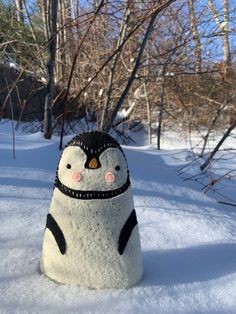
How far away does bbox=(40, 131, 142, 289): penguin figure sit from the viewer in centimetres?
147

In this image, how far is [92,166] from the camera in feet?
4.84

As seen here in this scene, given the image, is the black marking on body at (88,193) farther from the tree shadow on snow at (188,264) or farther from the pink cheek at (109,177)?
the tree shadow on snow at (188,264)

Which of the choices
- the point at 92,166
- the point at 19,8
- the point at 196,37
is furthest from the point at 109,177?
the point at 19,8

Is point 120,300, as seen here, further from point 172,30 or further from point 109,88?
point 172,30

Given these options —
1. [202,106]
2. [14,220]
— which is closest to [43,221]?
[14,220]

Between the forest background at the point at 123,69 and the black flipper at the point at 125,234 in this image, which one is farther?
the forest background at the point at 123,69

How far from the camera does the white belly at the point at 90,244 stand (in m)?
1.47

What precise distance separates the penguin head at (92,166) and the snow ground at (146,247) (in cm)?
34

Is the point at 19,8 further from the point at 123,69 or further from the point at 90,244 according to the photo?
the point at 90,244

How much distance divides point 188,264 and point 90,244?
0.50 metres

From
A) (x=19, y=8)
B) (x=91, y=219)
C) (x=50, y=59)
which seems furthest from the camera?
(x=19, y=8)

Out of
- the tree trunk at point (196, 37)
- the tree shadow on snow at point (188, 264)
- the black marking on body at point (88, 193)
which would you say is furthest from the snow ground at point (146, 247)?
the tree trunk at point (196, 37)

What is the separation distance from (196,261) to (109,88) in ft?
5.69

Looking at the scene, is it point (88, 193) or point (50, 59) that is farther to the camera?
point (50, 59)
